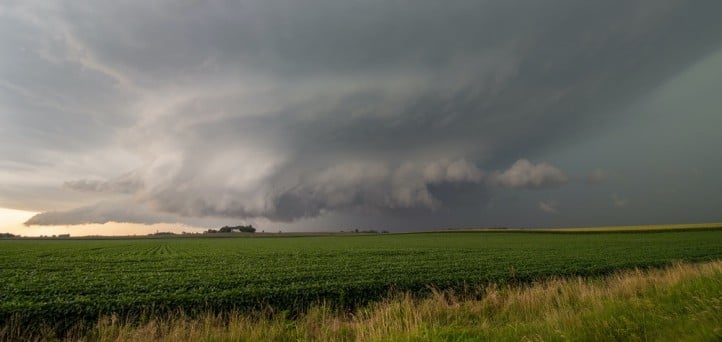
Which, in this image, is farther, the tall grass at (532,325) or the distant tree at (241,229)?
the distant tree at (241,229)

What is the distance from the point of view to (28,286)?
54.5 ft

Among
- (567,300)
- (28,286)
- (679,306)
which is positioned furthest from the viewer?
(28,286)

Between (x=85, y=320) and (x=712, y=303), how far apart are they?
691 inches

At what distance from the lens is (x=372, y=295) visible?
17.0 m

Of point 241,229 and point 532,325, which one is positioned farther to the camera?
point 241,229

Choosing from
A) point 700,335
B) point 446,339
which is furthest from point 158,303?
point 700,335

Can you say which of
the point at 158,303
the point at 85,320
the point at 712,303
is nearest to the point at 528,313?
the point at 712,303

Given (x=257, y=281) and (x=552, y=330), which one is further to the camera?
(x=257, y=281)

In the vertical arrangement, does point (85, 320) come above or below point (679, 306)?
below

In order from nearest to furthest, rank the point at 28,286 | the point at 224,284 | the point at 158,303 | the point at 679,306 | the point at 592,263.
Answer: the point at 679,306, the point at 158,303, the point at 28,286, the point at 224,284, the point at 592,263

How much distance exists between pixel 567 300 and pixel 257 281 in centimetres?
1428

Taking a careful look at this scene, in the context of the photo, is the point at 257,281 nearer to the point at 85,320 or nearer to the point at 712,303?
the point at 85,320

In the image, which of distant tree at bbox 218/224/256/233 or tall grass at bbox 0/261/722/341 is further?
distant tree at bbox 218/224/256/233

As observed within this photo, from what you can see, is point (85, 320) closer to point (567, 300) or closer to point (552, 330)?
point (552, 330)
